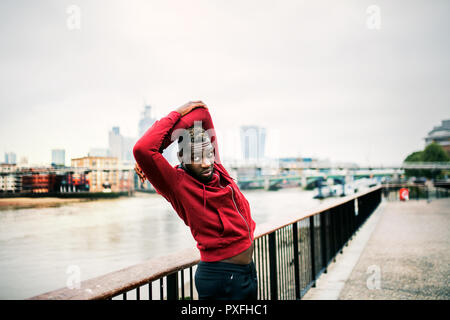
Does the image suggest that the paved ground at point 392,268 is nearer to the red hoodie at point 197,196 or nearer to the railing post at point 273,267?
the railing post at point 273,267

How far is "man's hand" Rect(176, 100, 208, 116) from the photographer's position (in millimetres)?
1596

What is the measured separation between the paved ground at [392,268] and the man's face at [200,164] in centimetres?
326

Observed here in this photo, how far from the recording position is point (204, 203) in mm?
1527

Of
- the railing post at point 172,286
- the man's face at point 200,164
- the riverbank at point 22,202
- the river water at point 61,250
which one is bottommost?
the river water at point 61,250

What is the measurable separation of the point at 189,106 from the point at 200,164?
0.28 m

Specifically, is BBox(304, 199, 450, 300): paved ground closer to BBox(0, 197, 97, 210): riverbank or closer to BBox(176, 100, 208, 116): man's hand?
BBox(176, 100, 208, 116): man's hand

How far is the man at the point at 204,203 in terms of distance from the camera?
4.97 ft

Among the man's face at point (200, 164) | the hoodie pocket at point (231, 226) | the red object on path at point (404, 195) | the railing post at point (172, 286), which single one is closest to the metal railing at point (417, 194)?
the red object on path at point (404, 195)

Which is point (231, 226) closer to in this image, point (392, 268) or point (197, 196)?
point (197, 196)

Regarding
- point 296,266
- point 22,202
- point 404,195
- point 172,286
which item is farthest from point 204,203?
point 22,202
